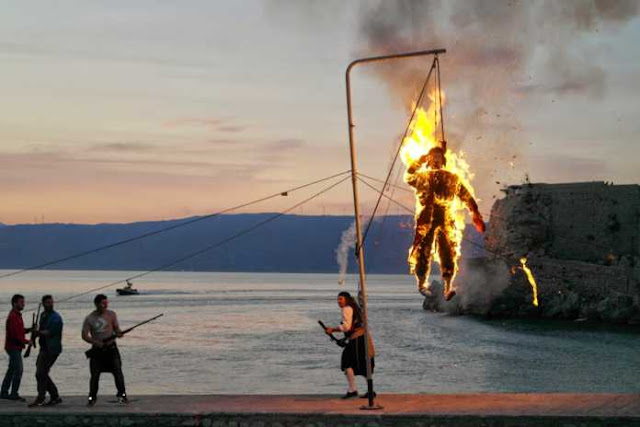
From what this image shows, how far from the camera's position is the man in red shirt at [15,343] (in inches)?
891

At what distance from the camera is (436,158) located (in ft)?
74.0

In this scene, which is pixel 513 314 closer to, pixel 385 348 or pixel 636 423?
pixel 385 348

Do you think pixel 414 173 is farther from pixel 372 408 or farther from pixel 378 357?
pixel 378 357

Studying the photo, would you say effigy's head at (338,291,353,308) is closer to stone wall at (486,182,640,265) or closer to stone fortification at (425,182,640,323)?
stone fortification at (425,182,640,323)

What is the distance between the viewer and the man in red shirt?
22.6m

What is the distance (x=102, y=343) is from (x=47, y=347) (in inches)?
53.5

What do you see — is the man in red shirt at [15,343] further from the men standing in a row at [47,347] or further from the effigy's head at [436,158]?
the effigy's head at [436,158]

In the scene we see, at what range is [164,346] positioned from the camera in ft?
252

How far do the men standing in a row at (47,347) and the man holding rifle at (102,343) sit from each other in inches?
29.4

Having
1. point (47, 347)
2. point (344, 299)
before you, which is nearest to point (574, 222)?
point (344, 299)

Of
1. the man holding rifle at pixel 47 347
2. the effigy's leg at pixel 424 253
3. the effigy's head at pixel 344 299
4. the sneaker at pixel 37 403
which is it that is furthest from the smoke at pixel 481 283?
the sneaker at pixel 37 403

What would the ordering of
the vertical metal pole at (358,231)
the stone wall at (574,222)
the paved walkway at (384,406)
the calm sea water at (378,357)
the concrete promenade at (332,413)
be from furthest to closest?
the stone wall at (574,222) → the calm sea water at (378,357) → the vertical metal pole at (358,231) → the paved walkway at (384,406) → the concrete promenade at (332,413)

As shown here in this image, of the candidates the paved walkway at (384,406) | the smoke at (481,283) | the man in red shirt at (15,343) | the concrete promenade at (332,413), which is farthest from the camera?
the smoke at (481,283)

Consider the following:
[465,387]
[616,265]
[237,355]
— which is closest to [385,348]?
[237,355]
